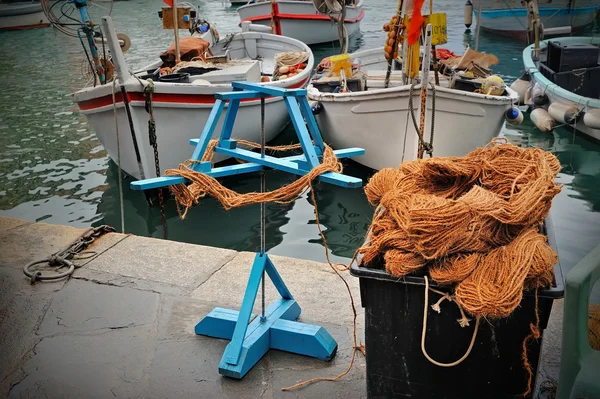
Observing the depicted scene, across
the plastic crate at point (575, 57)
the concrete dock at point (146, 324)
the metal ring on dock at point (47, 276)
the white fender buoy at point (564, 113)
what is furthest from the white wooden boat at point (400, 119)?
the metal ring on dock at point (47, 276)

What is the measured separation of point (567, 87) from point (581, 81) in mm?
275

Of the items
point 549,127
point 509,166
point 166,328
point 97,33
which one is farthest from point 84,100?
point 549,127

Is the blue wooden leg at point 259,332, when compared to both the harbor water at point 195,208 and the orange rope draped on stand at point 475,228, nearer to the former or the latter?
the orange rope draped on stand at point 475,228

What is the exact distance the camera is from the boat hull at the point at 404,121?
7.82 meters

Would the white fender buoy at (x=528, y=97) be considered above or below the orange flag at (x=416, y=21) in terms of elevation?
below

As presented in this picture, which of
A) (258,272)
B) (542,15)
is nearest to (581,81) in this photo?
(258,272)

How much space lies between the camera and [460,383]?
8.55 feet

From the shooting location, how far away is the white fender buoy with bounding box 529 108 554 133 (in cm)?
1104

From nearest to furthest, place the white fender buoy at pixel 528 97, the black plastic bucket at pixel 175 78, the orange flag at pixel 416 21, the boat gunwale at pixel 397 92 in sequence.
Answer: the orange flag at pixel 416 21, the boat gunwale at pixel 397 92, the black plastic bucket at pixel 175 78, the white fender buoy at pixel 528 97

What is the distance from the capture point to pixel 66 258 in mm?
5023

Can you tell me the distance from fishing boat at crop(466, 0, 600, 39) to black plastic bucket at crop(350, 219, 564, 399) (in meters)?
21.7

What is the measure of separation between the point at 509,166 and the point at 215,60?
27.7 ft

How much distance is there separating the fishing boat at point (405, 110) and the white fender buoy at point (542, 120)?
240 cm

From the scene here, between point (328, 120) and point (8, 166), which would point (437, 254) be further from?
point (8, 166)
